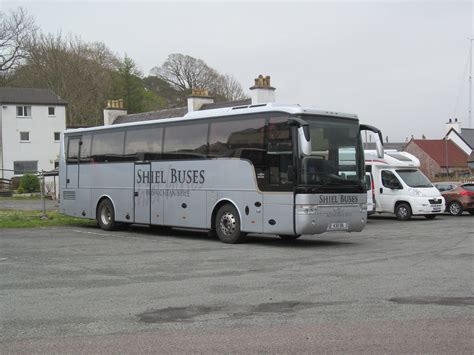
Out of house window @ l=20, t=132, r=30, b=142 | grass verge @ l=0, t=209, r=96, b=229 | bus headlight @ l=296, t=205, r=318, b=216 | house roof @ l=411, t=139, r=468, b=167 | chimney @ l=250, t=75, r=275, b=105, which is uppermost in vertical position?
chimney @ l=250, t=75, r=275, b=105

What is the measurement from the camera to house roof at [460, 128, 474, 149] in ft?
246

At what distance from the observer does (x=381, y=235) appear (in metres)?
19.2

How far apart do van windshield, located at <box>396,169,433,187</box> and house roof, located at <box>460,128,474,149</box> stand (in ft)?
168

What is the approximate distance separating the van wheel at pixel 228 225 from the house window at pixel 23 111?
172 feet

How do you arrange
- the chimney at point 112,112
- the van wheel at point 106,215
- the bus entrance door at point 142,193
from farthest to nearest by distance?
the chimney at point 112,112, the van wheel at point 106,215, the bus entrance door at point 142,193

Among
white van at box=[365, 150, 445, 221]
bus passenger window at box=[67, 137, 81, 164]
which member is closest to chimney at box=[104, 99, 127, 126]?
bus passenger window at box=[67, 137, 81, 164]

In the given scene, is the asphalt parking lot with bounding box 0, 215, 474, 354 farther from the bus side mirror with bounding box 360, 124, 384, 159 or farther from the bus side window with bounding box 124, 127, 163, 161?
the bus side window with bounding box 124, 127, 163, 161

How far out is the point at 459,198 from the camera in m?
29.2

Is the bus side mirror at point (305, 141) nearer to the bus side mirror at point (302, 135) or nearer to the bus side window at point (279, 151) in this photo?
the bus side mirror at point (302, 135)

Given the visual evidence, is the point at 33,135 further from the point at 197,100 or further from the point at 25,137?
the point at 197,100

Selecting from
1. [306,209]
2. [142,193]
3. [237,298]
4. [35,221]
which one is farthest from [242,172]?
[35,221]

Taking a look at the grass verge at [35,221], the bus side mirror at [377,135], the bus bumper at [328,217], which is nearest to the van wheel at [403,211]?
the bus side mirror at [377,135]

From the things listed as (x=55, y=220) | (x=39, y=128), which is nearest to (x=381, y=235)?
(x=55, y=220)

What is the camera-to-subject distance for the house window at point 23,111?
64188mm
